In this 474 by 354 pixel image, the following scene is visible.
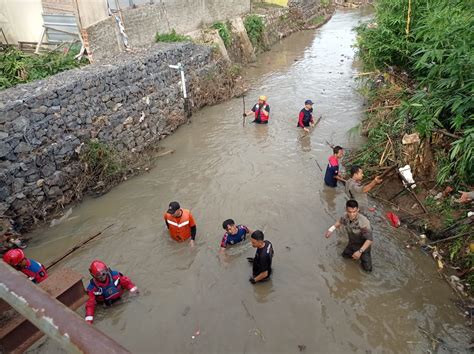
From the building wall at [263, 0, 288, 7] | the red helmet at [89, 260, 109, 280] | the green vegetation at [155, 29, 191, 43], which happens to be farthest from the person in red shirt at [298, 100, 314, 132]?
the building wall at [263, 0, 288, 7]

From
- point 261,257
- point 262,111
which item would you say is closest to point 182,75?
point 262,111

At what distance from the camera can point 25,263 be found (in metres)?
5.22

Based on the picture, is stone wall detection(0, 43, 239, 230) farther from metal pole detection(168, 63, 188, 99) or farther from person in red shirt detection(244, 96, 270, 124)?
person in red shirt detection(244, 96, 270, 124)

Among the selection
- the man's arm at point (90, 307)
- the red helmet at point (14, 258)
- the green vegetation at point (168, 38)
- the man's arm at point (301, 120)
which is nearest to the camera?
the red helmet at point (14, 258)

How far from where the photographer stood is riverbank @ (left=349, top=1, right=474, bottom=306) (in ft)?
20.0

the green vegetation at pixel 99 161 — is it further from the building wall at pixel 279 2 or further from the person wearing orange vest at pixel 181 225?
the building wall at pixel 279 2

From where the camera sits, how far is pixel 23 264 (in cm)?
520

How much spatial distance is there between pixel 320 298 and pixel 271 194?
3.11 m

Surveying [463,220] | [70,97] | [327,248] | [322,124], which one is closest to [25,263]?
[70,97]

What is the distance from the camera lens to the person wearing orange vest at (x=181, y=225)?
21.2 feet

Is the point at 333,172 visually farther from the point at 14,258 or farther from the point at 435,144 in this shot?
the point at 14,258

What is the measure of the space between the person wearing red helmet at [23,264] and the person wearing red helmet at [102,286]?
0.74m

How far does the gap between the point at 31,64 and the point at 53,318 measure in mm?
9885

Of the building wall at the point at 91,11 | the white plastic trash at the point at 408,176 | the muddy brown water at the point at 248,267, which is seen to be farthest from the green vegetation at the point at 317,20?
the white plastic trash at the point at 408,176
